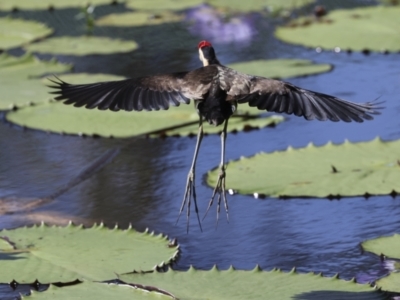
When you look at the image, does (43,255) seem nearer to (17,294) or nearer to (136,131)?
(17,294)

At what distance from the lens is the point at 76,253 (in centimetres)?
353

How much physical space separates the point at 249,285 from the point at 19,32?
4532 millimetres

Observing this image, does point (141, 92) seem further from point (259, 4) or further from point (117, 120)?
point (259, 4)

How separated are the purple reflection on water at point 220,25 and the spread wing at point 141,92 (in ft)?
11.5

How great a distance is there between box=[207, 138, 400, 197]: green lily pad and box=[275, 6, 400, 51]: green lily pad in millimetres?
2112

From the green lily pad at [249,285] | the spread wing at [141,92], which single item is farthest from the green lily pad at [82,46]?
the green lily pad at [249,285]

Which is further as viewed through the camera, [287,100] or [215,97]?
[287,100]

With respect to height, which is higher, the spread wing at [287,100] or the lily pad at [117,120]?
the spread wing at [287,100]

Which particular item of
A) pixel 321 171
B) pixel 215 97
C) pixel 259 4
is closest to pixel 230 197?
pixel 321 171

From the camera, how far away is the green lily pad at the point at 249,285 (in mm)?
3068

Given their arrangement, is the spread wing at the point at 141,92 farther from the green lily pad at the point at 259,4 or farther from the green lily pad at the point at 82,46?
the green lily pad at the point at 259,4

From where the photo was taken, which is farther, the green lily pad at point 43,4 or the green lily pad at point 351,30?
the green lily pad at point 43,4

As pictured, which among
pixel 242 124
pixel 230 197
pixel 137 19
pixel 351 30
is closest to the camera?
pixel 230 197

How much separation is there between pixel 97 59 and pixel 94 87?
10.4ft
